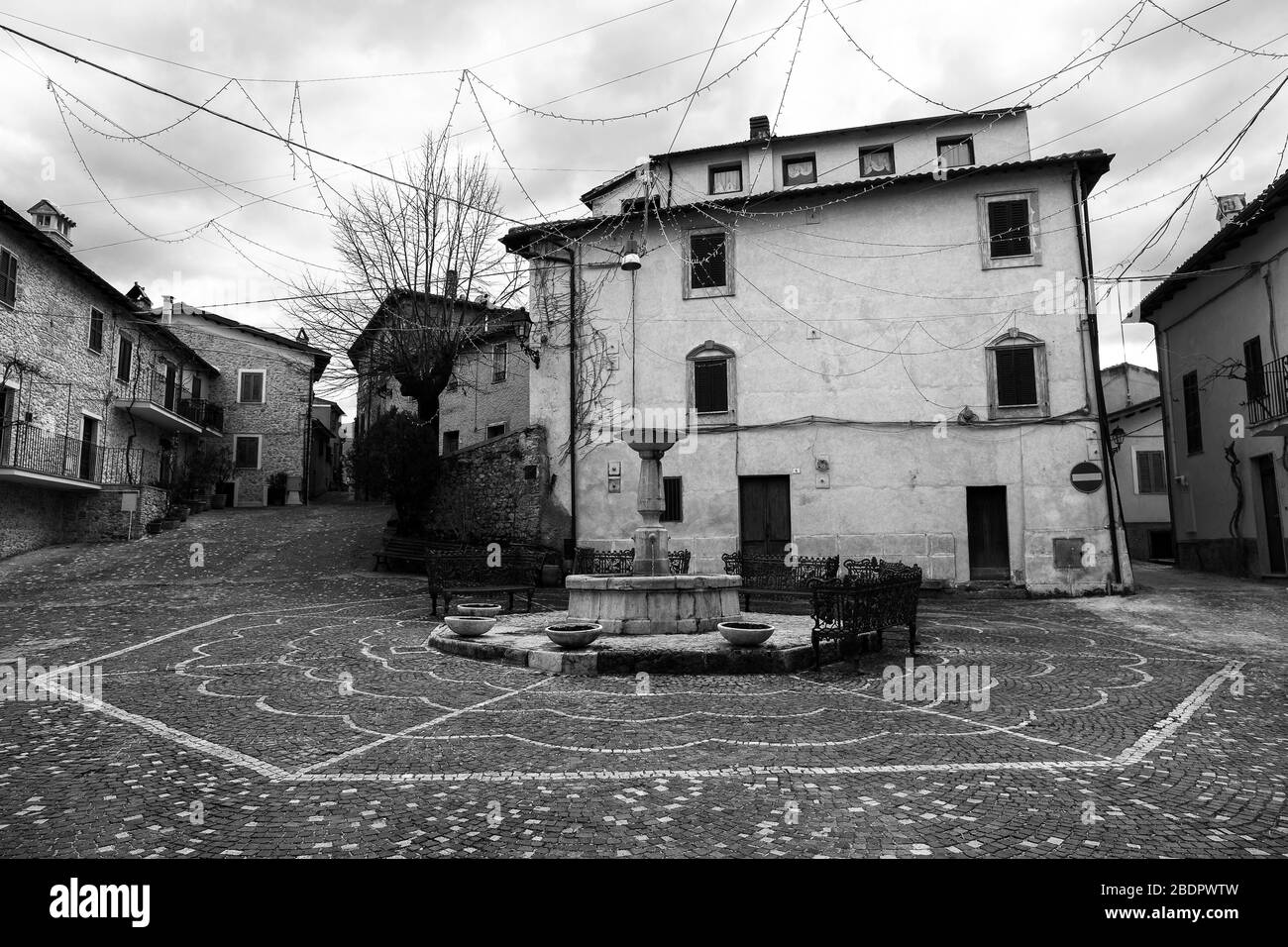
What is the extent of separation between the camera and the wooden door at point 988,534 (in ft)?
57.6

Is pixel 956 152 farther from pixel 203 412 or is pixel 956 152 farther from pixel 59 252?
pixel 203 412

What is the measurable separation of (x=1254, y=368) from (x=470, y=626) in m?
18.4

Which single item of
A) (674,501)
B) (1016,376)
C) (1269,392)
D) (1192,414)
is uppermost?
(1016,376)

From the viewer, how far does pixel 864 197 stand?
738 inches

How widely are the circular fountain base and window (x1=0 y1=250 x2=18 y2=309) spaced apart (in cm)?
1763

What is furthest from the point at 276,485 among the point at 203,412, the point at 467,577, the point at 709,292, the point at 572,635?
the point at 572,635

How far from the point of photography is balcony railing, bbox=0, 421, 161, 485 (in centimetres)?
1862

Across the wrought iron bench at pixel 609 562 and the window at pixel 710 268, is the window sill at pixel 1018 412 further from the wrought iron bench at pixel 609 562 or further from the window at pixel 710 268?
the wrought iron bench at pixel 609 562

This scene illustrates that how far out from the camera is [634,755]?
200 inches

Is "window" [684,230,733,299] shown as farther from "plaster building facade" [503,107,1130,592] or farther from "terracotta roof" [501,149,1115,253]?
"terracotta roof" [501,149,1115,253]

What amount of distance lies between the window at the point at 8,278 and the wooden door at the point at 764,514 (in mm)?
18188

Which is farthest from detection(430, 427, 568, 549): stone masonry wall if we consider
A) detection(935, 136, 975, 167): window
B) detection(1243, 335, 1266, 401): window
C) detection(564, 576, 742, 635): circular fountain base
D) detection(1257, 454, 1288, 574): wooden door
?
detection(1257, 454, 1288, 574): wooden door

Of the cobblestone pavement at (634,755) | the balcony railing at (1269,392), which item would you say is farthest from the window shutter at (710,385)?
the balcony railing at (1269,392)

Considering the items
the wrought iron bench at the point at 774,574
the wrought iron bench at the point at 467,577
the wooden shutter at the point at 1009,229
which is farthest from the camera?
the wooden shutter at the point at 1009,229
